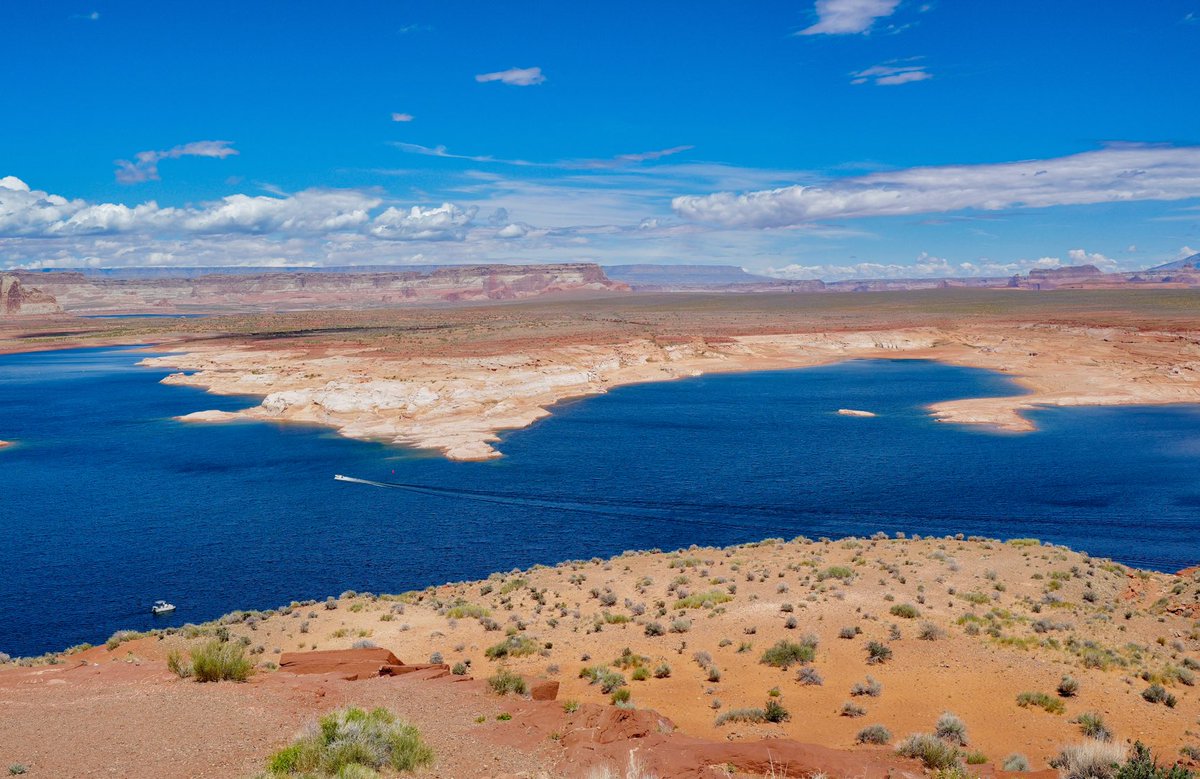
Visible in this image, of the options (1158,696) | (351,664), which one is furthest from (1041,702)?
(351,664)

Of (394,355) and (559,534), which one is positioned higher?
(394,355)

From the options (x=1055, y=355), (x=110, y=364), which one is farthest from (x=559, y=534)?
(x=110, y=364)

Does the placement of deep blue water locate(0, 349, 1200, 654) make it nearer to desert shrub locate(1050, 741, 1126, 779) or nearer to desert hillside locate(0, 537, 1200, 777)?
desert hillside locate(0, 537, 1200, 777)

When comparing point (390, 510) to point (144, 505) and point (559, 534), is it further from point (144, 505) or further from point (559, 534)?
point (144, 505)

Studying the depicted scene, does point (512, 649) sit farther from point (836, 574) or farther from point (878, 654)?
point (836, 574)

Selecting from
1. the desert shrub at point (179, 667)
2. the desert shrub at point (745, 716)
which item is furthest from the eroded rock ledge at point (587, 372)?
the desert shrub at point (745, 716)

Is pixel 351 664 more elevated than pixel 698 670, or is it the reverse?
pixel 351 664

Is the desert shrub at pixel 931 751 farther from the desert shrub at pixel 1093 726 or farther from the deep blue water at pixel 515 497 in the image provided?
the deep blue water at pixel 515 497

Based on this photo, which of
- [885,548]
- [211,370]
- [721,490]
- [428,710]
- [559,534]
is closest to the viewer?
[428,710]
